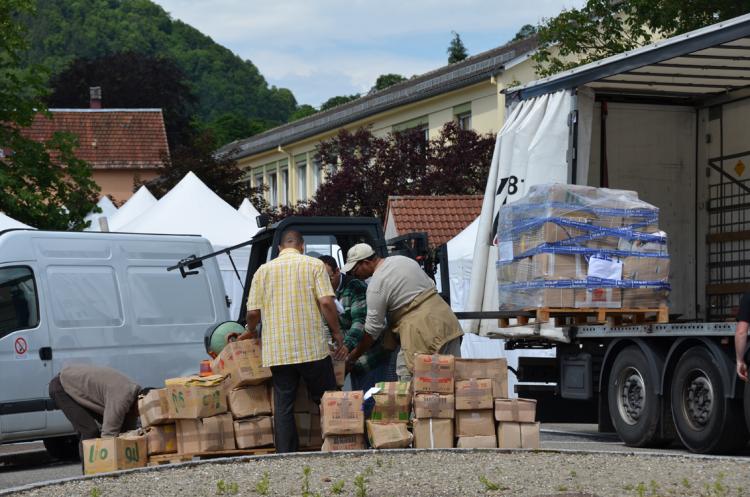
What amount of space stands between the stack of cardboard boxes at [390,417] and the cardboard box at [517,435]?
68 cm

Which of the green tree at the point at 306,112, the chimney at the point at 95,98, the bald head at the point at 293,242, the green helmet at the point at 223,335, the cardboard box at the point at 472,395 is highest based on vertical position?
the green tree at the point at 306,112

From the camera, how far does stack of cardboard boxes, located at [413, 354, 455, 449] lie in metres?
11.0

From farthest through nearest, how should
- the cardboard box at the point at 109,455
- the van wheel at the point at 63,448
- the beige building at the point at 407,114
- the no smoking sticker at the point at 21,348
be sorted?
the beige building at the point at 407,114 → the van wheel at the point at 63,448 → the no smoking sticker at the point at 21,348 → the cardboard box at the point at 109,455

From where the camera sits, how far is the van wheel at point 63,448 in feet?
49.8

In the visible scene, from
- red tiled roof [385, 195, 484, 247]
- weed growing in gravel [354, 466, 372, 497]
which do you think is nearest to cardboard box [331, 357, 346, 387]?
weed growing in gravel [354, 466, 372, 497]

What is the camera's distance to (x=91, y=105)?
74.2m

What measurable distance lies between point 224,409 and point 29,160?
16.2m

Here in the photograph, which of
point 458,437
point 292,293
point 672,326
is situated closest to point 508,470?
point 458,437

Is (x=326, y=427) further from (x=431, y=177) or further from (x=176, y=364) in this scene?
(x=431, y=177)

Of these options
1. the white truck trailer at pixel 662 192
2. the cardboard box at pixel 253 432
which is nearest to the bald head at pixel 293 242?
the cardboard box at pixel 253 432

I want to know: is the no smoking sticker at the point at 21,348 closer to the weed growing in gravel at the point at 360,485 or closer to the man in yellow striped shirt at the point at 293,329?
the man in yellow striped shirt at the point at 293,329

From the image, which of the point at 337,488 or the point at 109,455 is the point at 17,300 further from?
the point at 337,488

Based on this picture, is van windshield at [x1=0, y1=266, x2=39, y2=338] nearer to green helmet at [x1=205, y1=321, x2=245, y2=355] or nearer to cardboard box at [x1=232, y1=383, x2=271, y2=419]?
green helmet at [x1=205, y1=321, x2=245, y2=355]

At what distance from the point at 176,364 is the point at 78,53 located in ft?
361
